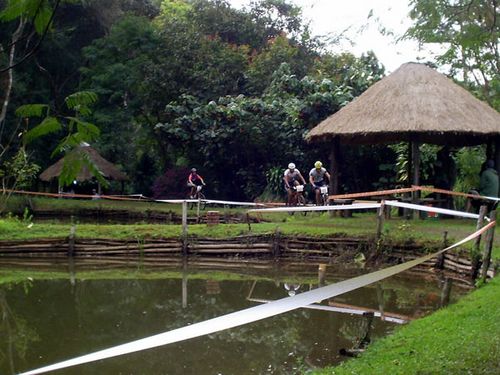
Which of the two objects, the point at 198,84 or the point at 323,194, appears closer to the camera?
the point at 323,194

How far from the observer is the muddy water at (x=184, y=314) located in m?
6.64

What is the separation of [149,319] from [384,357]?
393 cm

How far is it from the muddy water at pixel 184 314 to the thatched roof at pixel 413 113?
408cm

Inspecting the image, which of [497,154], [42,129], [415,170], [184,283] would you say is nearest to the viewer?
[42,129]

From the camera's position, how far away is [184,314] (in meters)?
9.01

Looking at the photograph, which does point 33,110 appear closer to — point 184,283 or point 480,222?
point 480,222

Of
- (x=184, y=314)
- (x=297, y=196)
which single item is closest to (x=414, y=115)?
(x=297, y=196)

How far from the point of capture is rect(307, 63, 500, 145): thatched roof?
1450cm

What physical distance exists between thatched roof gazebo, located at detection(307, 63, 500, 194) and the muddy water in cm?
409

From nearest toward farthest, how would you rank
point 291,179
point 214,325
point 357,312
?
point 214,325 → point 357,312 → point 291,179

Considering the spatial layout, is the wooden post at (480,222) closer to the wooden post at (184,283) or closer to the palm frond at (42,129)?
the wooden post at (184,283)

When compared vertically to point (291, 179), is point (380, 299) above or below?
below

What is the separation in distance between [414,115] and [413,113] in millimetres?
89

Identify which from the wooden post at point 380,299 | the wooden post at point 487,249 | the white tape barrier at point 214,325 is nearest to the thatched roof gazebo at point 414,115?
the wooden post at point 380,299
